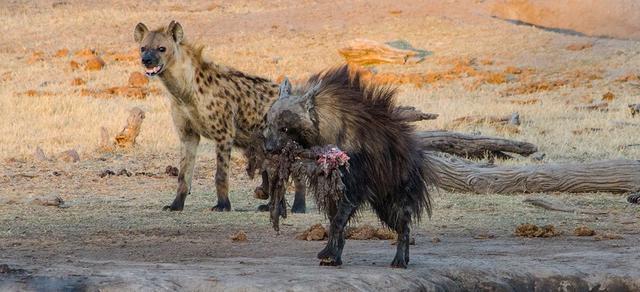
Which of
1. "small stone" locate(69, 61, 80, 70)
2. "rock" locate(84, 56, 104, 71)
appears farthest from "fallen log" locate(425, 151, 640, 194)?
"small stone" locate(69, 61, 80, 70)

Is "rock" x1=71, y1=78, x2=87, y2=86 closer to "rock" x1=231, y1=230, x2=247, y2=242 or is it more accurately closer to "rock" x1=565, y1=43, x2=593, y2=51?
"rock" x1=565, y1=43, x2=593, y2=51

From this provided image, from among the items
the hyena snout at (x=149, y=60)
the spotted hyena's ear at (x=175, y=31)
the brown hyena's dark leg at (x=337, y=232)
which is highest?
the spotted hyena's ear at (x=175, y=31)

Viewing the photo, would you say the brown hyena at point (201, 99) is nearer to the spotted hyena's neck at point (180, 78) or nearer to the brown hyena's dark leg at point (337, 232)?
the spotted hyena's neck at point (180, 78)

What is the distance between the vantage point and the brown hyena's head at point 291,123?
258 inches

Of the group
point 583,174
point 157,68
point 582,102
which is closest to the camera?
point 157,68

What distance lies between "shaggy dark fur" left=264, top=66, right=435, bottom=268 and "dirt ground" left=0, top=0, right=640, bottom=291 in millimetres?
334

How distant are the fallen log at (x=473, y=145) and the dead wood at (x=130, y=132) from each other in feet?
13.5

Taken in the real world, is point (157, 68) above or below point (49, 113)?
above

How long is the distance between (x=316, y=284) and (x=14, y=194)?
6259 mm

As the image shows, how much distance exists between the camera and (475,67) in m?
24.8

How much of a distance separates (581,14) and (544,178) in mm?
19699

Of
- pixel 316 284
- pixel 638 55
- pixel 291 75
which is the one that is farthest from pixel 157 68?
pixel 638 55

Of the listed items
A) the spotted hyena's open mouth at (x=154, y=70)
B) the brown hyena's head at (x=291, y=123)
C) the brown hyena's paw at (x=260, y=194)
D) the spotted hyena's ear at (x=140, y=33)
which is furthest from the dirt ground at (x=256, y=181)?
the spotted hyena's ear at (x=140, y=33)

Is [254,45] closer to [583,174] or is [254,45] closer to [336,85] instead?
[583,174]
